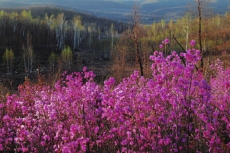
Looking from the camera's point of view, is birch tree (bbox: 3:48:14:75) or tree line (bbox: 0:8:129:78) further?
tree line (bbox: 0:8:129:78)

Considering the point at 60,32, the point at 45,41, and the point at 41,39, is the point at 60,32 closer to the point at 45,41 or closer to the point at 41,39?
the point at 45,41

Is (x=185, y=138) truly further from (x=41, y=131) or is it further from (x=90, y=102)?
(x=41, y=131)

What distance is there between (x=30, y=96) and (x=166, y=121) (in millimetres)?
4365

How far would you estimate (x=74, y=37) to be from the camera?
252 feet

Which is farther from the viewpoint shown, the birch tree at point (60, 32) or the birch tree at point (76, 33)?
the birch tree at point (76, 33)

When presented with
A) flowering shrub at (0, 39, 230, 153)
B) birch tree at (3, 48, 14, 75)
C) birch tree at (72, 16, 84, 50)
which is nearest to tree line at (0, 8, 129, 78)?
birch tree at (72, 16, 84, 50)

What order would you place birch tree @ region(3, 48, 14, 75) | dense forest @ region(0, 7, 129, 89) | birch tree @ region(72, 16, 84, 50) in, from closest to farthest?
birch tree @ region(3, 48, 14, 75)
dense forest @ region(0, 7, 129, 89)
birch tree @ region(72, 16, 84, 50)

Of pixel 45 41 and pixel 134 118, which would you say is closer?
pixel 134 118

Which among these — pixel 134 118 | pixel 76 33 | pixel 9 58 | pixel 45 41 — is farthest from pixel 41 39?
pixel 134 118

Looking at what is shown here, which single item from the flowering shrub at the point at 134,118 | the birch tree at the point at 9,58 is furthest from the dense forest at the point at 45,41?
the flowering shrub at the point at 134,118

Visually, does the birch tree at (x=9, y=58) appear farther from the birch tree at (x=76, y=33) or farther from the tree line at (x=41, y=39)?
the birch tree at (x=76, y=33)

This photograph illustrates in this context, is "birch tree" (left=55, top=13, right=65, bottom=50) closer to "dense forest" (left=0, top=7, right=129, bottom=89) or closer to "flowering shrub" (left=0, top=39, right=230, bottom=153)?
"dense forest" (left=0, top=7, right=129, bottom=89)

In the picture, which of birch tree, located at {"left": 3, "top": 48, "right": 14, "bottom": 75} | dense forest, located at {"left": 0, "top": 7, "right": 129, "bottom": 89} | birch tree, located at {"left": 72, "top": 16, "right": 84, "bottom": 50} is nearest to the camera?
birch tree, located at {"left": 3, "top": 48, "right": 14, "bottom": 75}

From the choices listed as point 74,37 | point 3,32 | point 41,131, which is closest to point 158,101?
point 41,131
